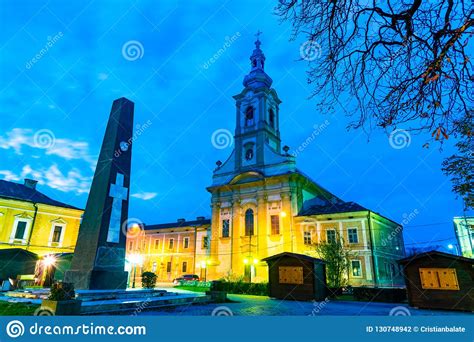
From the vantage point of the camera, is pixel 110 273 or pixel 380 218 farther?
pixel 380 218

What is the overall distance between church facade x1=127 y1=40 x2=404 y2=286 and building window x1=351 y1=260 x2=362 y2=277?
0.06 m

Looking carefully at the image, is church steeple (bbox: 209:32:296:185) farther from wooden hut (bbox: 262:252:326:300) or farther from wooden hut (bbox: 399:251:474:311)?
wooden hut (bbox: 399:251:474:311)

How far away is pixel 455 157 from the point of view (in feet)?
27.1

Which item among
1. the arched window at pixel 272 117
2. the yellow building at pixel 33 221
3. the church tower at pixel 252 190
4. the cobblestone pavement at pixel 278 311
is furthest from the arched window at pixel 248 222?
the cobblestone pavement at pixel 278 311

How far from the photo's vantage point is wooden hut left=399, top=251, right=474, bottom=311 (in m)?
13.4

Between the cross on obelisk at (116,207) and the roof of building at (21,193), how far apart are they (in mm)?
20671

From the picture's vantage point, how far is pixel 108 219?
490 inches

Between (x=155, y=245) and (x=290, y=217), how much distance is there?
23780 mm

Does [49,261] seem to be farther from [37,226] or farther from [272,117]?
[272,117]

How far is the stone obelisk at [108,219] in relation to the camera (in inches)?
465

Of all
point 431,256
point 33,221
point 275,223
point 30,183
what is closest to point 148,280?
point 431,256

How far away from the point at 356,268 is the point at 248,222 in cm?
1173
